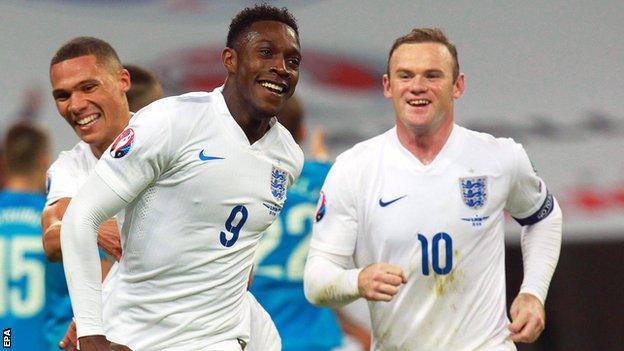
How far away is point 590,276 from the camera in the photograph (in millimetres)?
8078

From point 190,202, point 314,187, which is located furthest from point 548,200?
point 190,202

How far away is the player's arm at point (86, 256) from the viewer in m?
4.42

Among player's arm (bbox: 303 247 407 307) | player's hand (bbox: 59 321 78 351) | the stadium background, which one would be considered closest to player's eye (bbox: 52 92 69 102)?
player's hand (bbox: 59 321 78 351)

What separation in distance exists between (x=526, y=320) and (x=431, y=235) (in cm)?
46

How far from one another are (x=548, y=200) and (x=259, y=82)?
146 cm

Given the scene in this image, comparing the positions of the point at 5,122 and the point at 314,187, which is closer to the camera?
the point at 314,187

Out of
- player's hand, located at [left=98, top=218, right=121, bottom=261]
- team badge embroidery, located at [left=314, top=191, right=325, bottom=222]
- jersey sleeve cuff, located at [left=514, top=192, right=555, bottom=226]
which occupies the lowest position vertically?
player's hand, located at [left=98, top=218, right=121, bottom=261]

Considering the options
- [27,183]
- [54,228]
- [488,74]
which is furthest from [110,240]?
[488,74]

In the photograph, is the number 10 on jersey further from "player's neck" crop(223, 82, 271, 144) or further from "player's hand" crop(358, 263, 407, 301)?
"player's neck" crop(223, 82, 271, 144)

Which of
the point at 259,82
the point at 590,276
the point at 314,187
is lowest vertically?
the point at 590,276

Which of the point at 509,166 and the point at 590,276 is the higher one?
the point at 509,166

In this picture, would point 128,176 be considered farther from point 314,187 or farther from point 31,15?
point 31,15

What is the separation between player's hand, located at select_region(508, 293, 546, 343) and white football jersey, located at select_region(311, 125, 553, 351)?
0.34ft

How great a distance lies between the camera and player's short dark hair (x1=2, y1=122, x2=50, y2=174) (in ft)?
22.4
